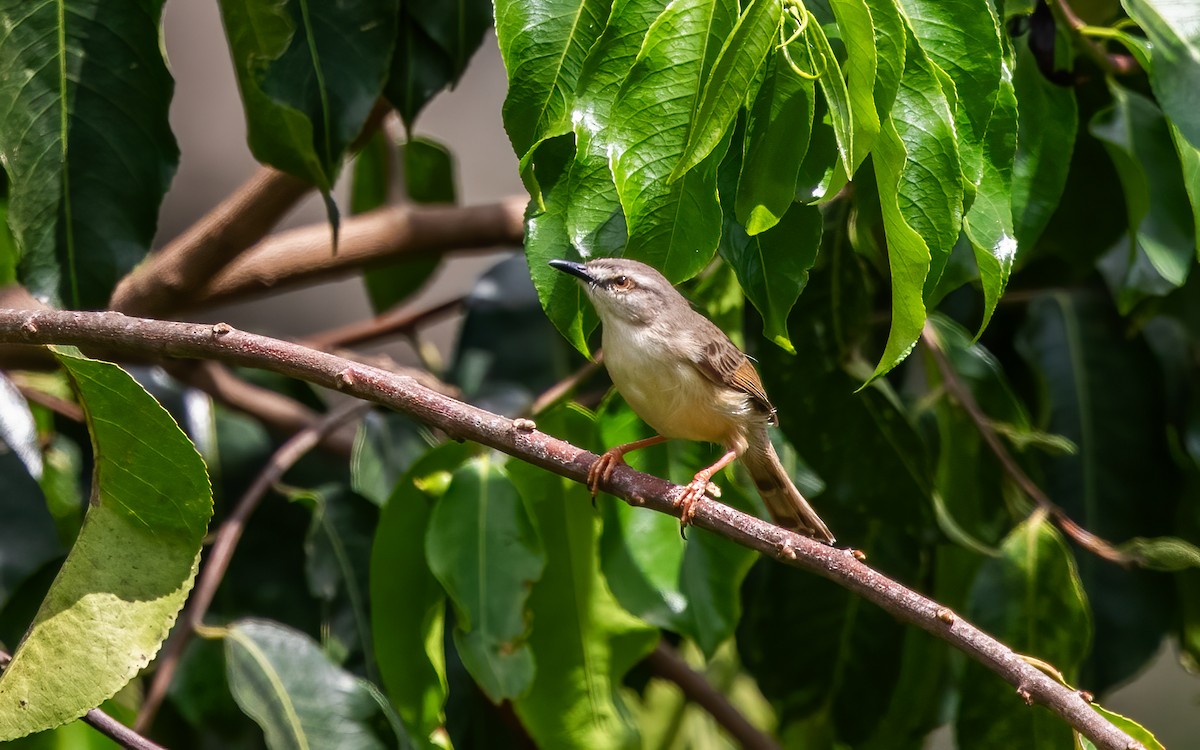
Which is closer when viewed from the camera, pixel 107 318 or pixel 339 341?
pixel 107 318

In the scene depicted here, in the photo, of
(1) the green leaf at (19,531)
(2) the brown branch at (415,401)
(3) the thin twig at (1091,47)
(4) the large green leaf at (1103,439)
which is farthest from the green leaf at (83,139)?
(4) the large green leaf at (1103,439)

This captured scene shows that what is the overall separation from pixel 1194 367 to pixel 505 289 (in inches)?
75.4

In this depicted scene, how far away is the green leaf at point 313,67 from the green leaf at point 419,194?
1.55m

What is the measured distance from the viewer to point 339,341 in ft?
12.0

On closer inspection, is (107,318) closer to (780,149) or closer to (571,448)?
(571,448)

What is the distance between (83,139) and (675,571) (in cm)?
131

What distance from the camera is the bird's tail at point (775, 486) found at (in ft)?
8.13

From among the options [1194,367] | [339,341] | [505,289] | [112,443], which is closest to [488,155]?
[339,341]

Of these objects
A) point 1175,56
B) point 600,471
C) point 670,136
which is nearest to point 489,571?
point 600,471

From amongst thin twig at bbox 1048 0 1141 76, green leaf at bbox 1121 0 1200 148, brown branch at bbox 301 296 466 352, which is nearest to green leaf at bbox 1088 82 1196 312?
thin twig at bbox 1048 0 1141 76

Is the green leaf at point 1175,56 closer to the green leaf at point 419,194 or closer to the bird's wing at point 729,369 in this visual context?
the bird's wing at point 729,369

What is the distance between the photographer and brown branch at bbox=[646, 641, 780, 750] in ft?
Answer: 10.6

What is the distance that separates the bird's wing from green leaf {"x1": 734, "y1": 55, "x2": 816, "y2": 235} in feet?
3.07

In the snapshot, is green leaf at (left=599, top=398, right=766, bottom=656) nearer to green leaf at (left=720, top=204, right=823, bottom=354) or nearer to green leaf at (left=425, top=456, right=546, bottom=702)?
green leaf at (left=425, top=456, right=546, bottom=702)
